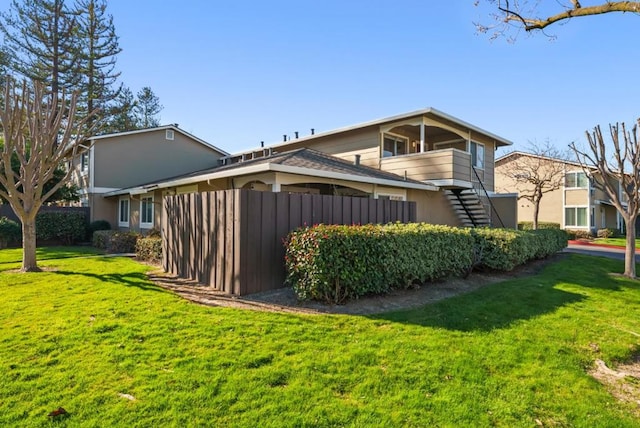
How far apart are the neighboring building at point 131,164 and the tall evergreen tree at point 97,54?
11701mm

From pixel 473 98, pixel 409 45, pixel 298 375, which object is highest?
pixel 409 45

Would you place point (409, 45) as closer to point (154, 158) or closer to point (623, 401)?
point (623, 401)

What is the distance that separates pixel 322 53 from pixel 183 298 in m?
10.9

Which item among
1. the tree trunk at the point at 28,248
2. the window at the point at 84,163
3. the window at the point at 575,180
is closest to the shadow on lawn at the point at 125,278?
the tree trunk at the point at 28,248

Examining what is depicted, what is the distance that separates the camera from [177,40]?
14047mm

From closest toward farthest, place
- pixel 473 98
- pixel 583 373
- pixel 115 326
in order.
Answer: pixel 583 373
pixel 115 326
pixel 473 98

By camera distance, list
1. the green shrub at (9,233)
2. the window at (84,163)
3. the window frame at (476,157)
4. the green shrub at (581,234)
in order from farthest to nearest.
Result: 1. the green shrub at (581,234)
2. the window at (84,163)
3. the window frame at (476,157)
4. the green shrub at (9,233)

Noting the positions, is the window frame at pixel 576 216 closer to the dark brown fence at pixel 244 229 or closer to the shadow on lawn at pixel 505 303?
the shadow on lawn at pixel 505 303

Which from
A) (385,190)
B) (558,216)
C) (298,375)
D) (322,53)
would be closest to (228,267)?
(298,375)

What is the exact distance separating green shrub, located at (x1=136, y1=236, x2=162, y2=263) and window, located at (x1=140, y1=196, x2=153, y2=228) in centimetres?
455

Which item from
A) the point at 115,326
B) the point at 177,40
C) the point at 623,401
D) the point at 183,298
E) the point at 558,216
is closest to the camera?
the point at 623,401

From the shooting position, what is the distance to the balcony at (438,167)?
14.0 metres

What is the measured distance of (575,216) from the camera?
29531mm

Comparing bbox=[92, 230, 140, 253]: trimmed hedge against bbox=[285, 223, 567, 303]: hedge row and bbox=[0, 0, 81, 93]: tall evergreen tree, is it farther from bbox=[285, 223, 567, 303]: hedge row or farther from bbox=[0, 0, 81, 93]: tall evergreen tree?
bbox=[0, 0, 81, 93]: tall evergreen tree
